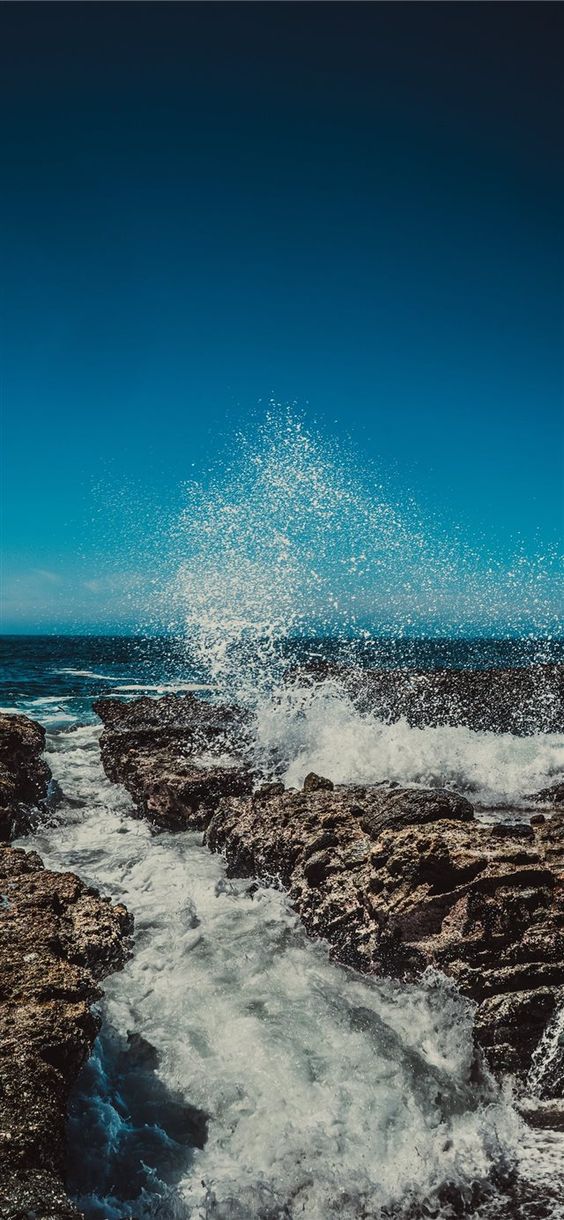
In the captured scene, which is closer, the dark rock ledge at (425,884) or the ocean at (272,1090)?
the ocean at (272,1090)

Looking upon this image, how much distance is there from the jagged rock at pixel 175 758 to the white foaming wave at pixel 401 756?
1.09 meters

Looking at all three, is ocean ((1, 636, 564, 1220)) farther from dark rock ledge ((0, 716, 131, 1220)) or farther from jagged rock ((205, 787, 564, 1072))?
dark rock ledge ((0, 716, 131, 1220))

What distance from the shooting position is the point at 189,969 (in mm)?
6949

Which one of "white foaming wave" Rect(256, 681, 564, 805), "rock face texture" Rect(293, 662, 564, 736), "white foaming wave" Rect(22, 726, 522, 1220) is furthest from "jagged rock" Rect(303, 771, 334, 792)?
"rock face texture" Rect(293, 662, 564, 736)

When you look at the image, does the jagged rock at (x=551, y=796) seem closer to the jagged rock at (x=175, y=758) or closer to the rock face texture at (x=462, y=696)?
the jagged rock at (x=175, y=758)

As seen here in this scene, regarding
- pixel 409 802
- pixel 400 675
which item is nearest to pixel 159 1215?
pixel 409 802

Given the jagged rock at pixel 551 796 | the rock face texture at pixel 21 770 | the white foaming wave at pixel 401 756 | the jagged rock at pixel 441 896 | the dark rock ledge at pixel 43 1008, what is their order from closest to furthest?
the dark rock ledge at pixel 43 1008 < the jagged rock at pixel 441 896 < the rock face texture at pixel 21 770 < the jagged rock at pixel 551 796 < the white foaming wave at pixel 401 756

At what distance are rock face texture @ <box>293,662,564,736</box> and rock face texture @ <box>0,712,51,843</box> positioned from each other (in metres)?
13.2

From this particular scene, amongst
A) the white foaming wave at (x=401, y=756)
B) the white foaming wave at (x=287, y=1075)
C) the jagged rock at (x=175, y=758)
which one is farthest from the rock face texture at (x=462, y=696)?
the white foaming wave at (x=287, y=1075)

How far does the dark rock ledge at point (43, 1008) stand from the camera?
367cm

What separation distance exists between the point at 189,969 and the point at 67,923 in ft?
4.74

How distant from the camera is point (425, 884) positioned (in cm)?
680

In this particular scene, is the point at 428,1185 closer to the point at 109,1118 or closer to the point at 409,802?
the point at 109,1118

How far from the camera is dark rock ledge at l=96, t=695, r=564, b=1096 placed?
5875 mm
